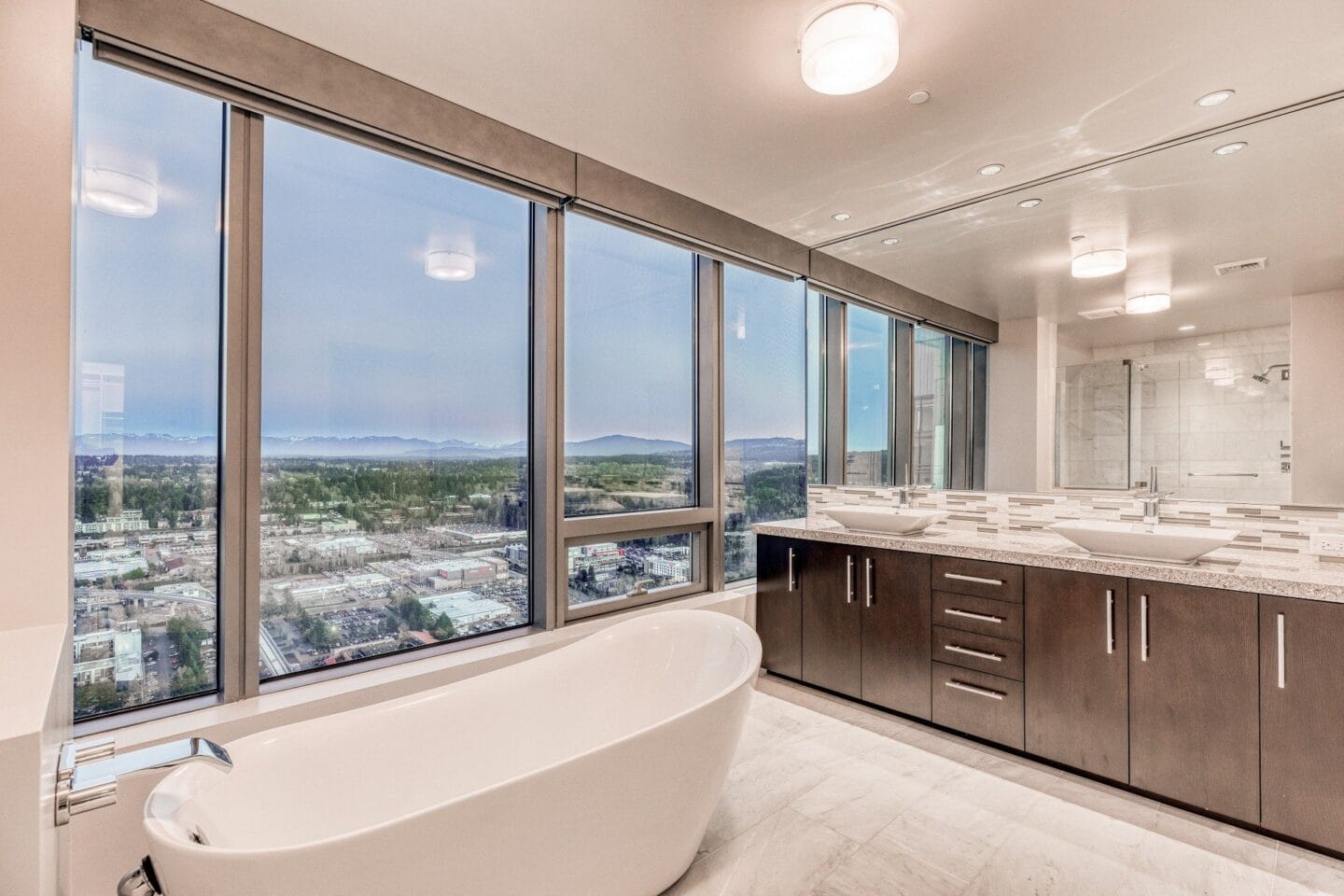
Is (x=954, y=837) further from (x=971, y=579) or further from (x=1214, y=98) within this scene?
(x=1214, y=98)

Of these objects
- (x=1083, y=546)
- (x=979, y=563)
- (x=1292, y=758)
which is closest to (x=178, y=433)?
(x=979, y=563)

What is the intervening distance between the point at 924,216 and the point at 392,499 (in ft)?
9.23

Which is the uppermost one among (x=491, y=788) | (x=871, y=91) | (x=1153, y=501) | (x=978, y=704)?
(x=871, y=91)

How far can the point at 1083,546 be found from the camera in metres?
2.41

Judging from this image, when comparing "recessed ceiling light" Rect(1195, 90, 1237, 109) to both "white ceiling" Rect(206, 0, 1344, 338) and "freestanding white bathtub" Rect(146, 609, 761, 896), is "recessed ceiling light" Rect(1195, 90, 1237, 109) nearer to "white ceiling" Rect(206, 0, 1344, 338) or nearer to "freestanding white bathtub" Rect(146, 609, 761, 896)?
"white ceiling" Rect(206, 0, 1344, 338)

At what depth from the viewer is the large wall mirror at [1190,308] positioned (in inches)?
88.1

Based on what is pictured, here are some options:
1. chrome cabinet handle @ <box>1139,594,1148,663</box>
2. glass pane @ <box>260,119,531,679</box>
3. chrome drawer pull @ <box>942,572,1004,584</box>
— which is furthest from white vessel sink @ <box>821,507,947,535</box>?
glass pane @ <box>260,119,531,679</box>

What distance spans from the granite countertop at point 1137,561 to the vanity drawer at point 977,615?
177 mm

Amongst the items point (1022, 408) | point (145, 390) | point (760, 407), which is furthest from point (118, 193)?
point (1022, 408)

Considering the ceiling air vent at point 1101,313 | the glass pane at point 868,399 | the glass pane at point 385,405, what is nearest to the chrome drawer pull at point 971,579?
the glass pane at point 868,399

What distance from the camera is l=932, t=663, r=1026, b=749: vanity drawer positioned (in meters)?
2.48

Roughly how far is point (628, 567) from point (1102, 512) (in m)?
2.15

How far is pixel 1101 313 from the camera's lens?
8.85ft

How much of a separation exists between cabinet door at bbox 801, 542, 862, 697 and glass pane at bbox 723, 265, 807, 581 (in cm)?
64
